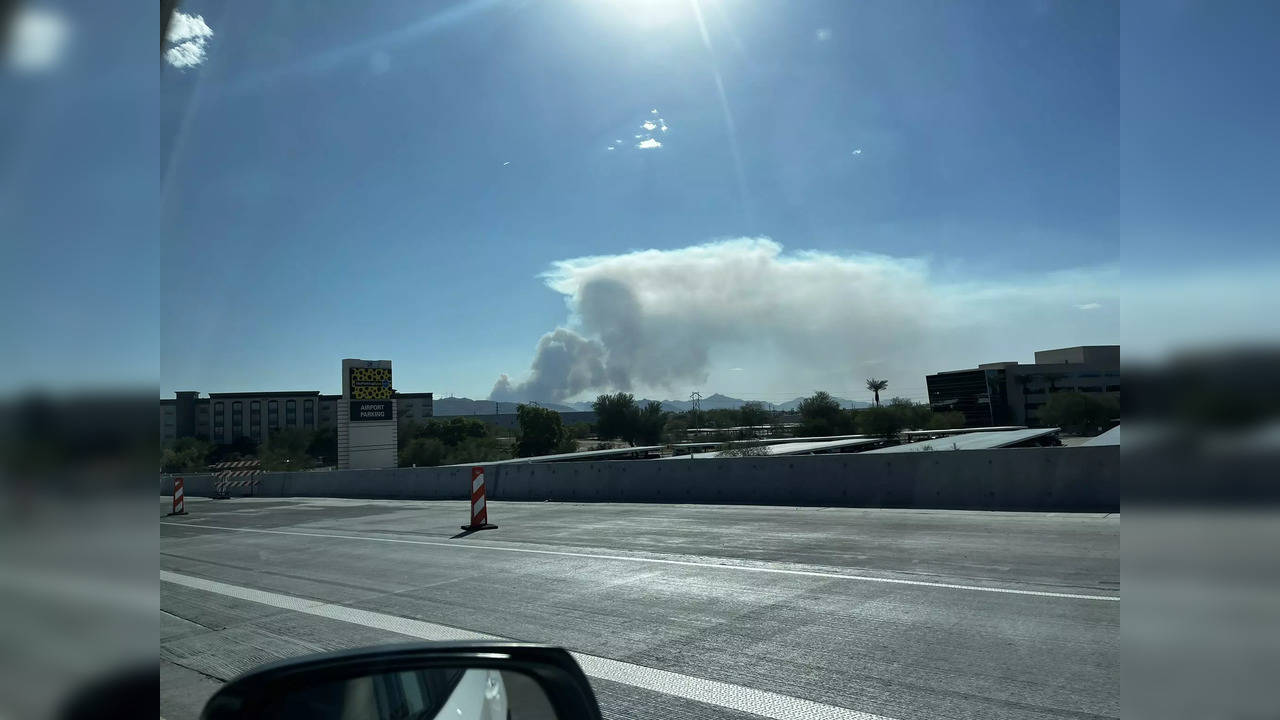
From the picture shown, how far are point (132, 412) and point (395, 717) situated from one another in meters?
1.07

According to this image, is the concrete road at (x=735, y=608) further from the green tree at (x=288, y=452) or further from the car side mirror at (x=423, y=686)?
the green tree at (x=288, y=452)

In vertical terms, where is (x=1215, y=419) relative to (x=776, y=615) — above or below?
above

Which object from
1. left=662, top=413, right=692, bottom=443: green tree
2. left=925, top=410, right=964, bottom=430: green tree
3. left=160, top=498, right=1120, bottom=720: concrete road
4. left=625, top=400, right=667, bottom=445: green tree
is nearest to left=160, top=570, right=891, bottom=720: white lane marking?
left=160, top=498, right=1120, bottom=720: concrete road

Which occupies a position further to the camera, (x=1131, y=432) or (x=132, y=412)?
(x=132, y=412)

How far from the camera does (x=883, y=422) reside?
82.1 metres

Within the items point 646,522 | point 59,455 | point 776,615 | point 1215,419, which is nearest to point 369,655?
point 59,455

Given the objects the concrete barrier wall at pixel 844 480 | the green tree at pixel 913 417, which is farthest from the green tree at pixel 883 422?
the concrete barrier wall at pixel 844 480

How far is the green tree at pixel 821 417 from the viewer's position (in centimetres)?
8944

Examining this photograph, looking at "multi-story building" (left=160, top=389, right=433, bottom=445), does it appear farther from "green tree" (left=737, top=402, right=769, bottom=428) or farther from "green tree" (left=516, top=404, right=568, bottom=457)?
"green tree" (left=737, top=402, right=769, bottom=428)

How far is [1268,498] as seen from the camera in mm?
1470

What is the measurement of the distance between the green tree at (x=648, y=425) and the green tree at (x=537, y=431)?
10857 millimetres

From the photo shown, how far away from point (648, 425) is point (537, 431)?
54.1 ft

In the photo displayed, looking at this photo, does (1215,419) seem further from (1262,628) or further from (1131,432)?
(1262,628)

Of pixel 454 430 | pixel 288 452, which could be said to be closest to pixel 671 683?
pixel 288 452
